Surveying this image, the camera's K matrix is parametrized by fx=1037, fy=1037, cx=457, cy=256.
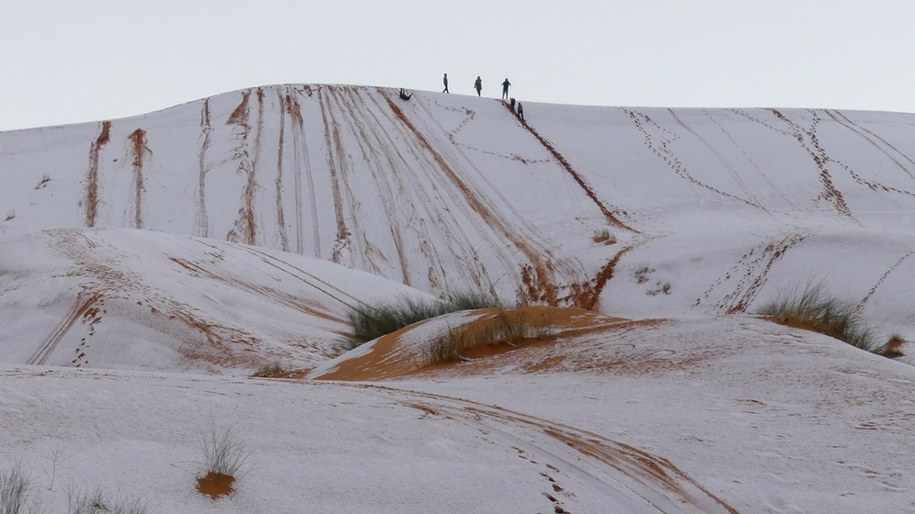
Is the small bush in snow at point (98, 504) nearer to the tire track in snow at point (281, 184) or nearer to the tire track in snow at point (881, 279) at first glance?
the tire track in snow at point (881, 279)

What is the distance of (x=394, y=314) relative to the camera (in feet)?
46.1

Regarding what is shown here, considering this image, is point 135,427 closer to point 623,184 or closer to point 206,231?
point 206,231

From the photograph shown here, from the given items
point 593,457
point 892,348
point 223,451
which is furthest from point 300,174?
point 223,451

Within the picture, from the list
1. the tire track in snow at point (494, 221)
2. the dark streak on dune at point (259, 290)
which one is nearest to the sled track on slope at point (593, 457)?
the dark streak on dune at point (259, 290)

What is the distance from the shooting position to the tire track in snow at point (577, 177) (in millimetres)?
26203

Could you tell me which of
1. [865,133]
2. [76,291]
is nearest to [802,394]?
[76,291]

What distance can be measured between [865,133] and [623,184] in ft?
28.5

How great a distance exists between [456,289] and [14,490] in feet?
64.1

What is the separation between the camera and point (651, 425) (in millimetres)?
6012

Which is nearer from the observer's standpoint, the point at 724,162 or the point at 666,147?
the point at 724,162

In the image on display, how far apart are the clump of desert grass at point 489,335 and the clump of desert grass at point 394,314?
116 inches

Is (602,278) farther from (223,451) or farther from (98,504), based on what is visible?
(98,504)

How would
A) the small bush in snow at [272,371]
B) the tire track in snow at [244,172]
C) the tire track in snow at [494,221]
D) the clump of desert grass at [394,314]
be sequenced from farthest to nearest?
1. the tire track in snow at [244,172]
2. the tire track in snow at [494,221]
3. the clump of desert grass at [394,314]
4. the small bush in snow at [272,371]

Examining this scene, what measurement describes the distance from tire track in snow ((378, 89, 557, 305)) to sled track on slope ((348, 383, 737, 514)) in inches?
619
